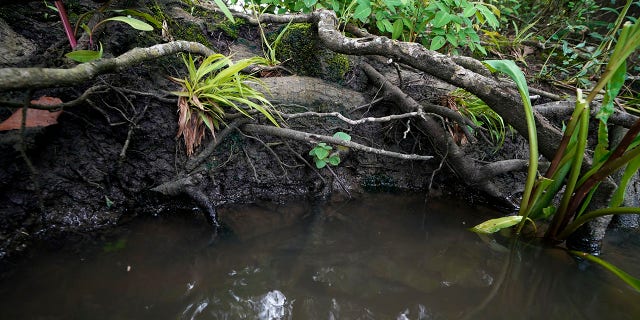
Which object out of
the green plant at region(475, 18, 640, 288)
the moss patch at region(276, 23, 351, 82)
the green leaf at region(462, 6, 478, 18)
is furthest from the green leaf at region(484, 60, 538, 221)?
the moss patch at region(276, 23, 351, 82)

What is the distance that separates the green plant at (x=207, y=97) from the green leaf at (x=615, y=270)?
5.72 ft

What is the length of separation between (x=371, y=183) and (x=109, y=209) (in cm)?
172

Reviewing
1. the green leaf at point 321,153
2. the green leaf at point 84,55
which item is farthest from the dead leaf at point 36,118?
the green leaf at point 321,153

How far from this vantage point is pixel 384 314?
4.04ft

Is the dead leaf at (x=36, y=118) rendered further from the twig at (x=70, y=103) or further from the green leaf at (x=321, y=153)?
the green leaf at (x=321, y=153)

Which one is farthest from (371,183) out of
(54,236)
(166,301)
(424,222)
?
(54,236)

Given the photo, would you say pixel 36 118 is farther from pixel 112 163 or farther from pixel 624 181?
pixel 624 181

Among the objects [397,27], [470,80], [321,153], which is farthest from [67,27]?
[470,80]

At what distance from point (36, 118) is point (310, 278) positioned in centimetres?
141

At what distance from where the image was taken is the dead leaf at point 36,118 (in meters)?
1.41

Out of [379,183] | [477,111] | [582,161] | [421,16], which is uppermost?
[421,16]

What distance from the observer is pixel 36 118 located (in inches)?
58.1

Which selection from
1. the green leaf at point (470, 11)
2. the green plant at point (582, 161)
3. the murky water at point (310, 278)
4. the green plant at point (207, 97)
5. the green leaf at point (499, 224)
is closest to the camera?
the murky water at point (310, 278)

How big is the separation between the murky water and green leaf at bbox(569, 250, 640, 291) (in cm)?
6
